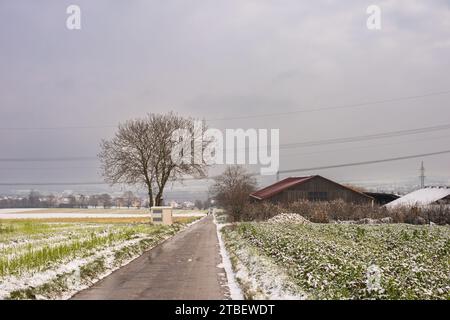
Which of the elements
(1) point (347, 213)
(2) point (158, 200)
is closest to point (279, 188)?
(1) point (347, 213)

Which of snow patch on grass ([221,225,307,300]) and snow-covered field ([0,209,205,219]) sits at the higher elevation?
snow patch on grass ([221,225,307,300])

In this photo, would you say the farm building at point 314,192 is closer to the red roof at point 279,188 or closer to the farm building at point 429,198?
the red roof at point 279,188

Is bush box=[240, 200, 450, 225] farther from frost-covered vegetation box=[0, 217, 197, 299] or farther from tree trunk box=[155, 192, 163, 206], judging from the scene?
frost-covered vegetation box=[0, 217, 197, 299]

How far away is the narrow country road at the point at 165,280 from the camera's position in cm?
1028

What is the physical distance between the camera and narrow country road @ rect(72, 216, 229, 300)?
10.3 metres

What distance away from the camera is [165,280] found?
12352 mm

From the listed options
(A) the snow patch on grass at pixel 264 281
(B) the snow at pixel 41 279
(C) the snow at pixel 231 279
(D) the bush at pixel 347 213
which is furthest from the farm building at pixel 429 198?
(B) the snow at pixel 41 279

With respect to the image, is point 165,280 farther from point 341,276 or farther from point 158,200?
point 158,200

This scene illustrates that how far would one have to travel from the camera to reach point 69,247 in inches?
726

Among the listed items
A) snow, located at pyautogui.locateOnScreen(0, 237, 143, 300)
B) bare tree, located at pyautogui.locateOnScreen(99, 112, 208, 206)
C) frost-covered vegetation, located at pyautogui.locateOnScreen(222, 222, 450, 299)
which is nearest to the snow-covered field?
bare tree, located at pyautogui.locateOnScreen(99, 112, 208, 206)

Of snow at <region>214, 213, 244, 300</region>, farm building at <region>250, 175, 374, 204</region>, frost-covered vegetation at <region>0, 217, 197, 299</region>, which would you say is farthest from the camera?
farm building at <region>250, 175, 374, 204</region>
